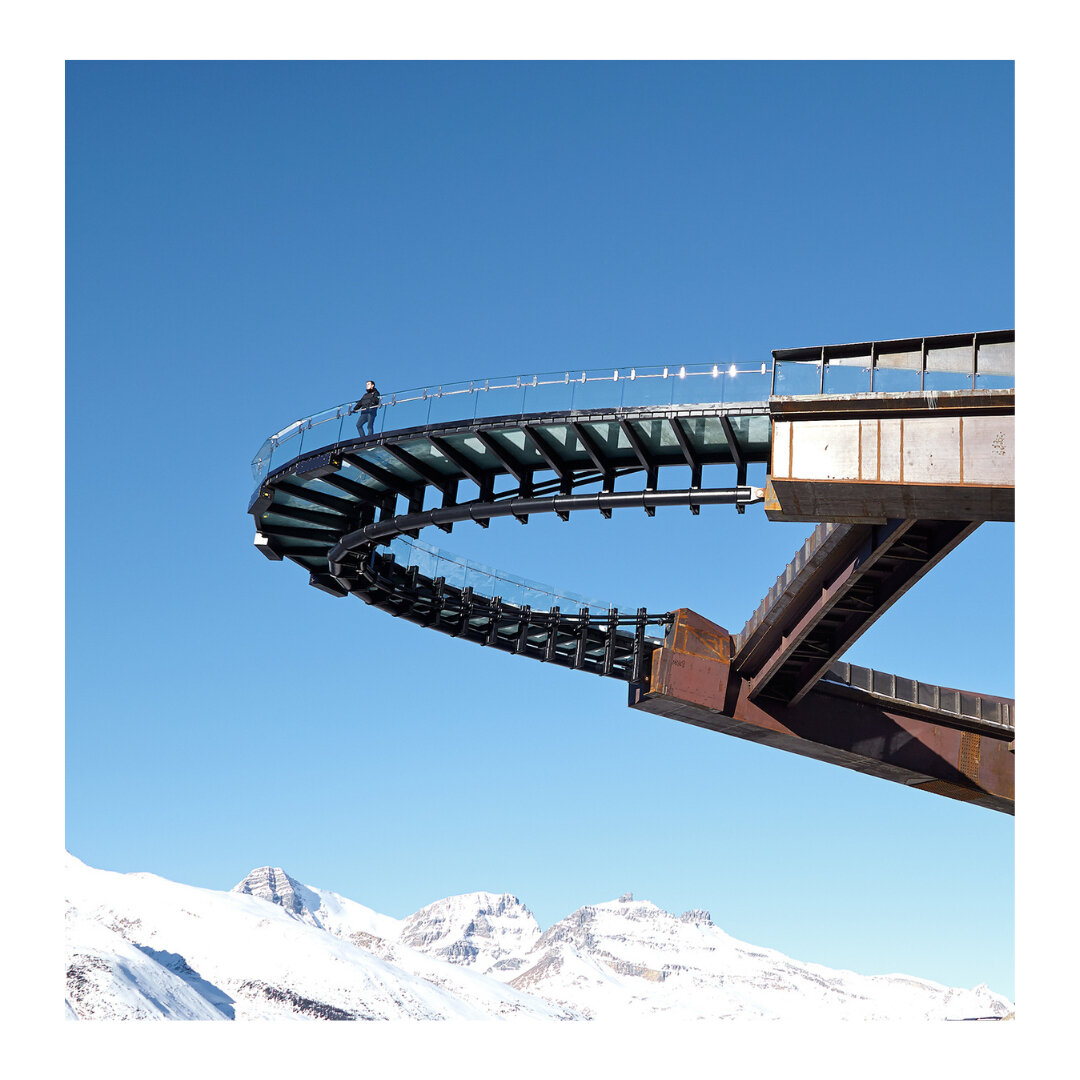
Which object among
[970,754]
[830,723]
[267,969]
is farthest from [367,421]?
[267,969]

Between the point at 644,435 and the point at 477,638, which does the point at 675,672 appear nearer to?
the point at 477,638

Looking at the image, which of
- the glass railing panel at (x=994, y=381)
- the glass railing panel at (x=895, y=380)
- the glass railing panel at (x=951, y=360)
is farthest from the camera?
the glass railing panel at (x=895, y=380)

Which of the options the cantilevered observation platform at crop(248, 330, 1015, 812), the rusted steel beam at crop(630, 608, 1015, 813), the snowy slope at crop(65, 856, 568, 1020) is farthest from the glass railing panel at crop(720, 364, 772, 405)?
the snowy slope at crop(65, 856, 568, 1020)

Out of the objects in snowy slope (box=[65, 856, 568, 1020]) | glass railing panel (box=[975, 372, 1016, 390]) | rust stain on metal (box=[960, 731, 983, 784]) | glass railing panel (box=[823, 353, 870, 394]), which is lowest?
snowy slope (box=[65, 856, 568, 1020])

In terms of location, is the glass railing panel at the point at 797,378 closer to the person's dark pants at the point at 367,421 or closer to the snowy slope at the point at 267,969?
the person's dark pants at the point at 367,421

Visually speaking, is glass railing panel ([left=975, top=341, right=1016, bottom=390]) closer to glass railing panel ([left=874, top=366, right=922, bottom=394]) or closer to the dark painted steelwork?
glass railing panel ([left=874, top=366, right=922, bottom=394])

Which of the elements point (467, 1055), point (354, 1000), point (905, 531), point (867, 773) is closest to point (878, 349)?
point (905, 531)

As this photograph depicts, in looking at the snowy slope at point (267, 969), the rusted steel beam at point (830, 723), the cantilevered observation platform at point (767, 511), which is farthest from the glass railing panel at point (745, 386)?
the snowy slope at point (267, 969)

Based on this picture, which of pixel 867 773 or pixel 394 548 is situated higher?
pixel 394 548
